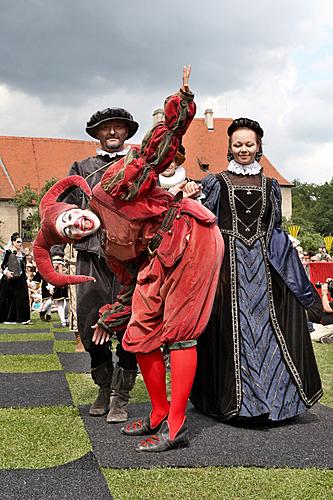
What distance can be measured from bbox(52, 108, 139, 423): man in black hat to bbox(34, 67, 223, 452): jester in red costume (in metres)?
0.49

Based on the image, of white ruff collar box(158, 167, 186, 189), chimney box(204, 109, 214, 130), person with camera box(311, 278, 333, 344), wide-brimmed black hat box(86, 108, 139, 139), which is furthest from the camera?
chimney box(204, 109, 214, 130)

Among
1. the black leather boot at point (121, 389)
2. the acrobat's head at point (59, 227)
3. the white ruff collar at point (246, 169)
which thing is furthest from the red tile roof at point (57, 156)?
the acrobat's head at point (59, 227)

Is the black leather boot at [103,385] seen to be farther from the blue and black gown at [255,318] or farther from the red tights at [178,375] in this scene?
the red tights at [178,375]

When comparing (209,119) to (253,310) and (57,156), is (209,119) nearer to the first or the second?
(57,156)

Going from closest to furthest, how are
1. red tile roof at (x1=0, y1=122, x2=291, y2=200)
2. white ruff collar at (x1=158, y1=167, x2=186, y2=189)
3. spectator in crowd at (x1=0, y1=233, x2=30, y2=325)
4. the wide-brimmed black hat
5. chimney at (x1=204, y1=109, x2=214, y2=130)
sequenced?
the wide-brimmed black hat
white ruff collar at (x1=158, y1=167, x2=186, y2=189)
spectator in crowd at (x1=0, y1=233, x2=30, y2=325)
red tile roof at (x1=0, y1=122, x2=291, y2=200)
chimney at (x1=204, y1=109, x2=214, y2=130)

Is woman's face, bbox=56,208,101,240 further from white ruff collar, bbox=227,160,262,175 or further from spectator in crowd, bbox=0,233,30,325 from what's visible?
spectator in crowd, bbox=0,233,30,325

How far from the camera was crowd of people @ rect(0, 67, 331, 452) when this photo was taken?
309 centimetres

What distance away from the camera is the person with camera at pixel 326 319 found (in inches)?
283

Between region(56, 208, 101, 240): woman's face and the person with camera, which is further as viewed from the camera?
the person with camera

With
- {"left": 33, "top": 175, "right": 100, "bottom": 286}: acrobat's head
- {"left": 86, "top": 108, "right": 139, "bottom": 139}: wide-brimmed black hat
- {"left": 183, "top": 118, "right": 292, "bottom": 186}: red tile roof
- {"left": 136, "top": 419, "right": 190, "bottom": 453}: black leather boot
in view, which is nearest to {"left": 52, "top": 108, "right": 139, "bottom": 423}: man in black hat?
{"left": 86, "top": 108, "right": 139, "bottom": 139}: wide-brimmed black hat

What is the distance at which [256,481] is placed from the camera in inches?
103

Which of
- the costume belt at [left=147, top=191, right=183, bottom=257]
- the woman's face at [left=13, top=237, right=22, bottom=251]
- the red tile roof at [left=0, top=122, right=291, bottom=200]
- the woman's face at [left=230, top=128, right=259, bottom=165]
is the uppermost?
the red tile roof at [left=0, top=122, right=291, bottom=200]

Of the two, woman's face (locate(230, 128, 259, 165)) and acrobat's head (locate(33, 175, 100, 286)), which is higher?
woman's face (locate(230, 128, 259, 165))

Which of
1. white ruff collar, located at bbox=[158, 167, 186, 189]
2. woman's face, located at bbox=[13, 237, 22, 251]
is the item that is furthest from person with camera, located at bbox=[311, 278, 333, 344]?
woman's face, located at bbox=[13, 237, 22, 251]
